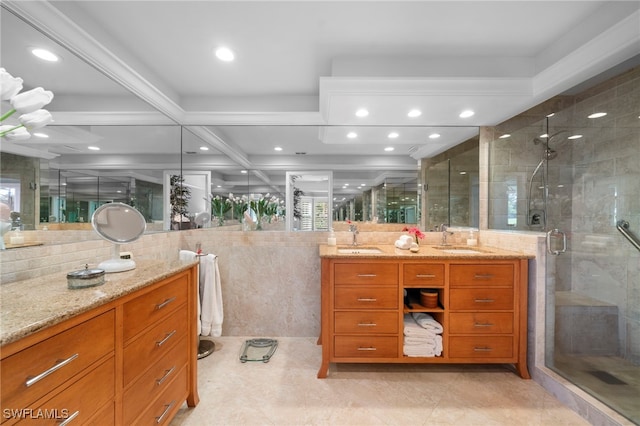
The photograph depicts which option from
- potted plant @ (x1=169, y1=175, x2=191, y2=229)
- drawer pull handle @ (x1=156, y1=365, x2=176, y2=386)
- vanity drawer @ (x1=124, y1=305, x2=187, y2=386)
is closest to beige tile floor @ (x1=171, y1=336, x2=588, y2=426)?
drawer pull handle @ (x1=156, y1=365, x2=176, y2=386)

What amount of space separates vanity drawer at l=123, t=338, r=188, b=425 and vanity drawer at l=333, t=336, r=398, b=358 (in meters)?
1.07

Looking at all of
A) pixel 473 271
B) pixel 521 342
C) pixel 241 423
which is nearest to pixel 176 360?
Result: pixel 241 423

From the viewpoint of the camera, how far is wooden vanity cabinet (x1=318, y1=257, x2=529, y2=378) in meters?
1.94

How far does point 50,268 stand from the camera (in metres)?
1.34

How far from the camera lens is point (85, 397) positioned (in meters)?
0.88

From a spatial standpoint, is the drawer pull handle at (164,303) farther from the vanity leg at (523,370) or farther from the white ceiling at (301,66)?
the vanity leg at (523,370)

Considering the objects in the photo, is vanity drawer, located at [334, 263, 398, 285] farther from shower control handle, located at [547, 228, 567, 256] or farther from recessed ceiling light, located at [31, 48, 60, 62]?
recessed ceiling light, located at [31, 48, 60, 62]

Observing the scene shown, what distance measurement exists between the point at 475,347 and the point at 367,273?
1012mm

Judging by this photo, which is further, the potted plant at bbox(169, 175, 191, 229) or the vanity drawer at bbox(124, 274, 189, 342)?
the potted plant at bbox(169, 175, 191, 229)

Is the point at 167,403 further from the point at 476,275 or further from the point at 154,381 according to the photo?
the point at 476,275

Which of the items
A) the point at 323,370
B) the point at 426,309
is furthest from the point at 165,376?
the point at 426,309

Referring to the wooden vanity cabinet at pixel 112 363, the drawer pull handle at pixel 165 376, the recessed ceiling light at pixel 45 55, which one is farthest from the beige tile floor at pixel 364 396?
the recessed ceiling light at pixel 45 55

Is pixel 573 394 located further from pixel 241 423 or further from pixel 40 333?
pixel 40 333

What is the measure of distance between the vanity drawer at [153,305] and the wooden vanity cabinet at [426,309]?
0.96 m
